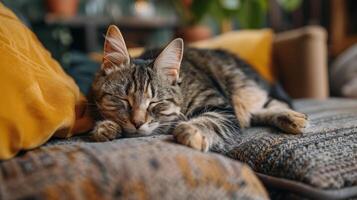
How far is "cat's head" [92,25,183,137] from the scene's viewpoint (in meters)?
0.97

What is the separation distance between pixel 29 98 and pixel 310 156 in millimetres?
633

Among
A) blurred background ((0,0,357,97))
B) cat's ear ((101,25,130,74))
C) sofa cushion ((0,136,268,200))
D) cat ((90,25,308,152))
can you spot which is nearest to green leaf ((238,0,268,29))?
blurred background ((0,0,357,97))

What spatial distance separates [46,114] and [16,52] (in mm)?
178

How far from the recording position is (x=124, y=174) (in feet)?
2.14

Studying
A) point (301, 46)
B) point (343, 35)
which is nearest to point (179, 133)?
point (301, 46)

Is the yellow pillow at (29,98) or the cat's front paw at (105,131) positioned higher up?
the yellow pillow at (29,98)

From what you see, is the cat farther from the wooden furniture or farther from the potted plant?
the wooden furniture

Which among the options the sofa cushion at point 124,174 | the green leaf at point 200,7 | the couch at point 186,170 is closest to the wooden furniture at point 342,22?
the green leaf at point 200,7

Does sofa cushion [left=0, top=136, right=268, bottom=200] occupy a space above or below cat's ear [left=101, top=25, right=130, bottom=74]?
below

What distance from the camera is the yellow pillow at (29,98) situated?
729 mm

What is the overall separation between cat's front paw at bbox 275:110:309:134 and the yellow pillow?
0.56 metres

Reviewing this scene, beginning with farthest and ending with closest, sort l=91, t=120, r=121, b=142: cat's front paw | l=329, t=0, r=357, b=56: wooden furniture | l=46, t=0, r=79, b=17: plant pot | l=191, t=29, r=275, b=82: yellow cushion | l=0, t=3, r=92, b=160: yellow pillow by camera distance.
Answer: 1. l=329, t=0, r=357, b=56: wooden furniture
2. l=46, t=0, r=79, b=17: plant pot
3. l=191, t=29, r=275, b=82: yellow cushion
4. l=91, t=120, r=121, b=142: cat's front paw
5. l=0, t=3, r=92, b=160: yellow pillow

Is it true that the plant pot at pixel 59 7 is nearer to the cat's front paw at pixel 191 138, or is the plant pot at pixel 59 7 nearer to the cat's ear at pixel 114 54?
the cat's ear at pixel 114 54

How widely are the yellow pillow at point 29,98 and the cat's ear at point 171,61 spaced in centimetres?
25
